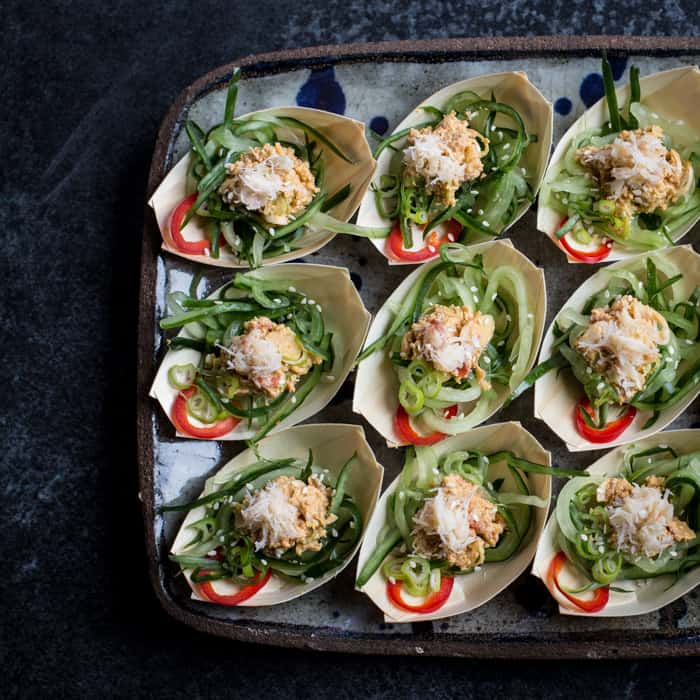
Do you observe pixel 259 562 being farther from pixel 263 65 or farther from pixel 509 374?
pixel 263 65

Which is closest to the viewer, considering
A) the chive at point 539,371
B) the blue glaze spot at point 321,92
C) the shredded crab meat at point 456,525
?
the shredded crab meat at point 456,525

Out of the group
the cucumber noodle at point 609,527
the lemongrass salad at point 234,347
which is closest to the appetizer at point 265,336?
the lemongrass salad at point 234,347

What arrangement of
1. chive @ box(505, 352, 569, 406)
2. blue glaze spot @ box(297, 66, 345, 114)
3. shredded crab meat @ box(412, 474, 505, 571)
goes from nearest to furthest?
shredded crab meat @ box(412, 474, 505, 571)
chive @ box(505, 352, 569, 406)
blue glaze spot @ box(297, 66, 345, 114)

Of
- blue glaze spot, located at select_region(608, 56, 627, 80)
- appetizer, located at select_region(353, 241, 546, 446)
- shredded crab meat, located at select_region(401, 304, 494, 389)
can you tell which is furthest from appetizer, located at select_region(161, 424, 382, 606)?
blue glaze spot, located at select_region(608, 56, 627, 80)

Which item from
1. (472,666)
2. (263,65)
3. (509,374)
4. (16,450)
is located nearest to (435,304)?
(509,374)

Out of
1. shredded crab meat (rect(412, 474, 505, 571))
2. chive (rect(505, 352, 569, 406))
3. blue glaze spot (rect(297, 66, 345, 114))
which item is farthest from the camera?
blue glaze spot (rect(297, 66, 345, 114))

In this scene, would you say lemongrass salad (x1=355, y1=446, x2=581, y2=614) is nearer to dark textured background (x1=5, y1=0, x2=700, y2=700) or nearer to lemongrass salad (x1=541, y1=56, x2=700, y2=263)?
dark textured background (x1=5, y1=0, x2=700, y2=700)

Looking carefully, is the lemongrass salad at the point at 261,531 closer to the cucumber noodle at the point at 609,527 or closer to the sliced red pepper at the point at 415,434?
the sliced red pepper at the point at 415,434

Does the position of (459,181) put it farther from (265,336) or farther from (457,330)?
(265,336)
